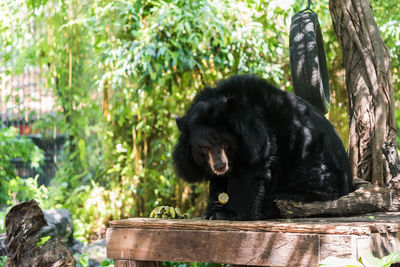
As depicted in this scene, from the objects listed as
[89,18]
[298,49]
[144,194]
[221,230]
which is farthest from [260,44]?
[221,230]

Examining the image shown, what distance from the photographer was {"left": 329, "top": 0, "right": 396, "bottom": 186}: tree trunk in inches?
154

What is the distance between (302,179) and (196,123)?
0.81 m

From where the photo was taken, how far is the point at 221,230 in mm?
2592

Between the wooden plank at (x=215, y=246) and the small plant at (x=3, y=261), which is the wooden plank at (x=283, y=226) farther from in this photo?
the small plant at (x=3, y=261)

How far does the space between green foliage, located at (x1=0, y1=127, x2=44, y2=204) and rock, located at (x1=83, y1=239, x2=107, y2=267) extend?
156 cm

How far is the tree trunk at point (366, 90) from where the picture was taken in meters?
3.91

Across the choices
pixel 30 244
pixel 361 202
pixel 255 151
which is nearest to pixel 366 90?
pixel 361 202

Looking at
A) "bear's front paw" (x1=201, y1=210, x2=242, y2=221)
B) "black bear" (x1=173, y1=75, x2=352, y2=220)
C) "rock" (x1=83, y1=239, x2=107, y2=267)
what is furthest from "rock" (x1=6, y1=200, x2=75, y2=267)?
"rock" (x1=83, y1=239, x2=107, y2=267)

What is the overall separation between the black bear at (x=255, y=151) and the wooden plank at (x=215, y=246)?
0.37 m

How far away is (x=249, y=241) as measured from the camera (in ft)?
8.20

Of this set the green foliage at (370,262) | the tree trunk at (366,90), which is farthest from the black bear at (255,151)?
the green foliage at (370,262)

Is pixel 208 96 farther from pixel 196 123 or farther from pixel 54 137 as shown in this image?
pixel 54 137

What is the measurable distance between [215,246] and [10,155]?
548 cm

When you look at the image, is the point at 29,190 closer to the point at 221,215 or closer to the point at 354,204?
the point at 221,215
